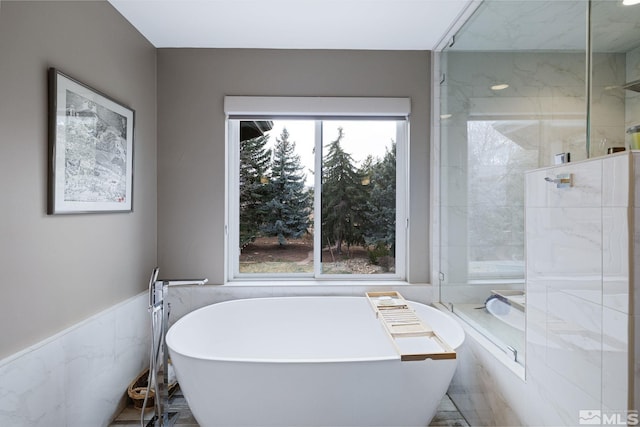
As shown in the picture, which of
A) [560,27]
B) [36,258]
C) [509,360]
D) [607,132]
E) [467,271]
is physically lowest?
[509,360]

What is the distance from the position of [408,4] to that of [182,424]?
2807 mm

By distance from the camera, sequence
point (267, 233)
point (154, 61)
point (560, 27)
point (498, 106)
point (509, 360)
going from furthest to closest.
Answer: point (267, 233)
point (154, 61)
point (498, 106)
point (509, 360)
point (560, 27)

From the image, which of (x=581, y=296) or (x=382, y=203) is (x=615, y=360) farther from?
(x=382, y=203)

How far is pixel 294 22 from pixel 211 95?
85 cm

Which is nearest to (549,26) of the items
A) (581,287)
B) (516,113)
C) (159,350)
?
(516,113)

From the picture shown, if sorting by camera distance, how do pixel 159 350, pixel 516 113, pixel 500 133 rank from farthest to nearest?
pixel 159 350, pixel 500 133, pixel 516 113

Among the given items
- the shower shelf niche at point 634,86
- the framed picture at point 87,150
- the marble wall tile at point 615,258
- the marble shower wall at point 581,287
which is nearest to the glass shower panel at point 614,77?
the shower shelf niche at point 634,86

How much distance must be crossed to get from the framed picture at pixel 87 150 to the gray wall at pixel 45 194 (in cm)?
4

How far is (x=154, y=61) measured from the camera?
101 inches

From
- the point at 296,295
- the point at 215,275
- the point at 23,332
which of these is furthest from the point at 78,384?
the point at 296,295

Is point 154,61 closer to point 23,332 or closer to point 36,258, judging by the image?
point 36,258

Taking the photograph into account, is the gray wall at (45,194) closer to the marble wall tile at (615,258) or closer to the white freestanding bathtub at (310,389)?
the white freestanding bathtub at (310,389)

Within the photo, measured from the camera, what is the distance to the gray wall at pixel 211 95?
102 inches

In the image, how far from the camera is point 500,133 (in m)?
1.77
